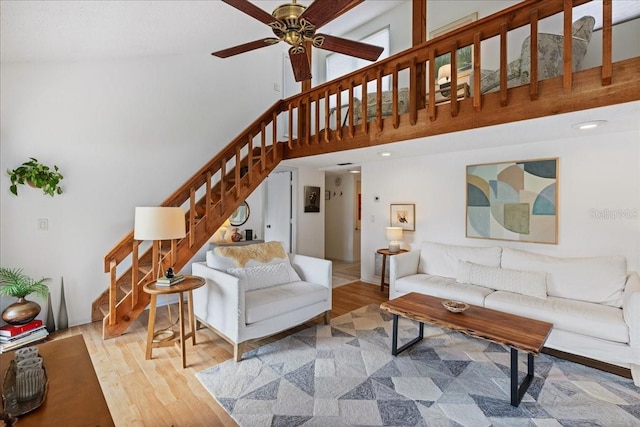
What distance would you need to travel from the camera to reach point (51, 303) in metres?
3.24

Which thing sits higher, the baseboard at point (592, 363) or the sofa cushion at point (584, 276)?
the sofa cushion at point (584, 276)

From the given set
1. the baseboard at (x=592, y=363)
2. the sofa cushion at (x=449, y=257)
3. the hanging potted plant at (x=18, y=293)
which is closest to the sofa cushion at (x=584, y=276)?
the sofa cushion at (x=449, y=257)

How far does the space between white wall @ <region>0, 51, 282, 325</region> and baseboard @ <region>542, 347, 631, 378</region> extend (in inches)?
186

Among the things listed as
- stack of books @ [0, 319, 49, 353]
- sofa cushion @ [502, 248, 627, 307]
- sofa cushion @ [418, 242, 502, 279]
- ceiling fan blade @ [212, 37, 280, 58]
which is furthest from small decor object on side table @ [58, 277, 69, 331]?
sofa cushion @ [502, 248, 627, 307]

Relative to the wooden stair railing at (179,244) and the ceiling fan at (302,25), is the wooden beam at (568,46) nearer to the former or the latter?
the ceiling fan at (302,25)

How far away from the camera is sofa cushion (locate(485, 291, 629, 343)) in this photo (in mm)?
2367

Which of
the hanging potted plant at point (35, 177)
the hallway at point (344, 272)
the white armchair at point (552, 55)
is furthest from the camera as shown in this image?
the hallway at point (344, 272)

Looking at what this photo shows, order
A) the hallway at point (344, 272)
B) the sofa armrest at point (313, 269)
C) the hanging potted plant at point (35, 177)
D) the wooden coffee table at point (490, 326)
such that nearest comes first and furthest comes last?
1. the wooden coffee table at point (490, 326)
2. the hanging potted plant at point (35, 177)
3. the sofa armrest at point (313, 269)
4. the hallway at point (344, 272)

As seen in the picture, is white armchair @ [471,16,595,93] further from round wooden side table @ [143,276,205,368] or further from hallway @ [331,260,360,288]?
hallway @ [331,260,360,288]

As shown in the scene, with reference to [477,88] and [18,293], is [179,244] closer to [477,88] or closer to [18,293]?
[18,293]

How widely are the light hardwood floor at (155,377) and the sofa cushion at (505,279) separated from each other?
1.84 meters

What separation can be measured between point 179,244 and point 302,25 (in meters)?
2.55

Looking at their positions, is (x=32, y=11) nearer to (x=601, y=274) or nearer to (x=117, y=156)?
(x=117, y=156)

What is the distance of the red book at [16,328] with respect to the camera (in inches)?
109
